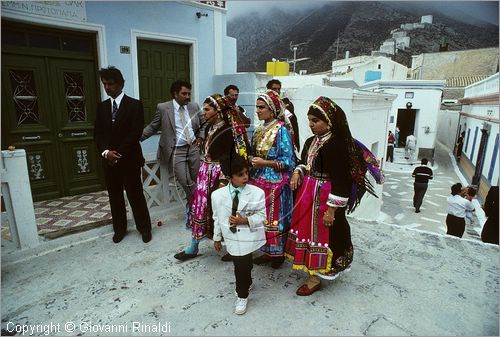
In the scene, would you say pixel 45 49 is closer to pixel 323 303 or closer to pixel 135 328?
pixel 135 328

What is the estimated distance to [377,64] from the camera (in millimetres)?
29297

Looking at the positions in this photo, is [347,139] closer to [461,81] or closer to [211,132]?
[211,132]

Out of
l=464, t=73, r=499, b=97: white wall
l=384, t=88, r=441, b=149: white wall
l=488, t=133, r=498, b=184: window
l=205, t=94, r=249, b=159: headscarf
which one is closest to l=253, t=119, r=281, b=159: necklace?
l=205, t=94, r=249, b=159: headscarf

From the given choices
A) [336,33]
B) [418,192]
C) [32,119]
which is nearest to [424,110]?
[418,192]

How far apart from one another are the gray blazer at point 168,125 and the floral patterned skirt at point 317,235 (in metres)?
1.63

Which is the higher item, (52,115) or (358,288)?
(52,115)

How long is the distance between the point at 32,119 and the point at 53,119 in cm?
28

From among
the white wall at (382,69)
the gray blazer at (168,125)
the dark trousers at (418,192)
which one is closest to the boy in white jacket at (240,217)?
the gray blazer at (168,125)

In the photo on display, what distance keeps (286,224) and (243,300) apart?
2.77 ft

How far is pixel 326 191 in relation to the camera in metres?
2.64

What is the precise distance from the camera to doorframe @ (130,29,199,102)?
5.77 m

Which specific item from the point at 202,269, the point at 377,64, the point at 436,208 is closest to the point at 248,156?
the point at 202,269

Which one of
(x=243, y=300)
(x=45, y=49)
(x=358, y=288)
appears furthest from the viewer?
(x=45, y=49)

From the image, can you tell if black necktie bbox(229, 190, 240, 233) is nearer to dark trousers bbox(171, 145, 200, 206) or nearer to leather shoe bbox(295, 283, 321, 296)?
leather shoe bbox(295, 283, 321, 296)
